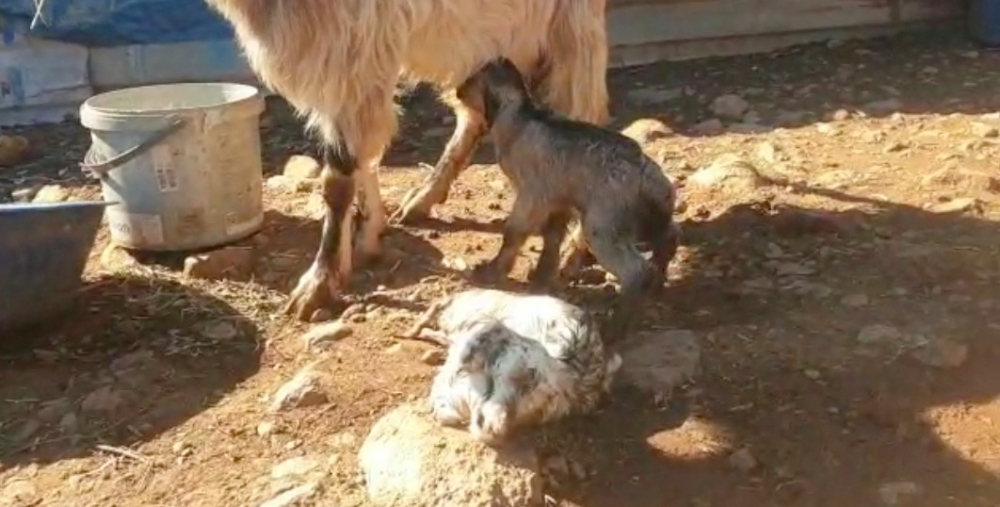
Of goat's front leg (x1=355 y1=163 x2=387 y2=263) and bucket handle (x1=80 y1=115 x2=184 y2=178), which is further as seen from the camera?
goat's front leg (x1=355 y1=163 x2=387 y2=263)

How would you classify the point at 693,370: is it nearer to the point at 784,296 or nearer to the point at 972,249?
the point at 784,296

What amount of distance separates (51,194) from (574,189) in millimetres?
2639

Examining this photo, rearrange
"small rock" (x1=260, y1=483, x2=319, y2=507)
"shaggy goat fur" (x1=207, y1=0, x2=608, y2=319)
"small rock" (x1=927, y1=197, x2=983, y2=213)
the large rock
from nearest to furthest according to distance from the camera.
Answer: the large rock
"small rock" (x1=260, y1=483, x2=319, y2=507)
"shaggy goat fur" (x1=207, y1=0, x2=608, y2=319)
"small rock" (x1=927, y1=197, x2=983, y2=213)

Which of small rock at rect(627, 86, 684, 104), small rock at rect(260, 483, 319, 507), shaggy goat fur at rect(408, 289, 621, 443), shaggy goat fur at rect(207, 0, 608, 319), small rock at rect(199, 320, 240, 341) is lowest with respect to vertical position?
small rock at rect(627, 86, 684, 104)

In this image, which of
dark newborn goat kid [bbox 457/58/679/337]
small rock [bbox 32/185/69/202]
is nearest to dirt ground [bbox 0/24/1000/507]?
small rock [bbox 32/185/69/202]

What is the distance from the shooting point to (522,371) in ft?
10.5

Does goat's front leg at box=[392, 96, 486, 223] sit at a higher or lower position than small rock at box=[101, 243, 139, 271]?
higher

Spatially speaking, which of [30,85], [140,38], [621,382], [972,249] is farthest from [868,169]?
[30,85]

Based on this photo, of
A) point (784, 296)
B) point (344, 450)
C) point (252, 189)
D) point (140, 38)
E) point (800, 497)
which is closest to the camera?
point (800, 497)

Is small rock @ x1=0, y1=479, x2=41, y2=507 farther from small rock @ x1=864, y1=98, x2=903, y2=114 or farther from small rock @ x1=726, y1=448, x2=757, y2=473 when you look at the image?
small rock @ x1=864, y1=98, x2=903, y2=114

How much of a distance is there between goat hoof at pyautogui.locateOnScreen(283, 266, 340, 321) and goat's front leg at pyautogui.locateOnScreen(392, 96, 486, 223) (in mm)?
827

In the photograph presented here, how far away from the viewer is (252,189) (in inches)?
193

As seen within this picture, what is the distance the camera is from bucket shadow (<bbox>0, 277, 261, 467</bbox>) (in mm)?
3719

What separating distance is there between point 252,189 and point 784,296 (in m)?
1.88
